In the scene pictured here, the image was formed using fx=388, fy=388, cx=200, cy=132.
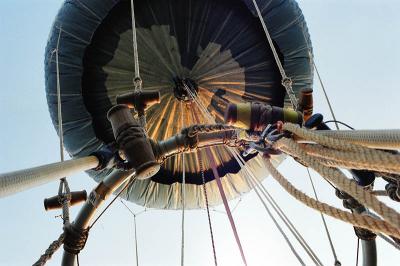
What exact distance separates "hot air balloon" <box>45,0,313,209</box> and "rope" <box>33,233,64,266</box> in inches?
109

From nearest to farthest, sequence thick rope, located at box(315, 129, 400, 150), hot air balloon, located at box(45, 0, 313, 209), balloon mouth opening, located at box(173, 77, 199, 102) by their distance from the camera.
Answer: thick rope, located at box(315, 129, 400, 150)
hot air balloon, located at box(45, 0, 313, 209)
balloon mouth opening, located at box(173, 77, 199, 102)

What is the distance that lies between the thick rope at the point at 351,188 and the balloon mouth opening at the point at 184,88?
4442mm

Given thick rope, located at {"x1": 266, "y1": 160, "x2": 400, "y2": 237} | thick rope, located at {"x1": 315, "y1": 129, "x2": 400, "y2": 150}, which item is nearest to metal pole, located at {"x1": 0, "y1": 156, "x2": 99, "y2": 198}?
thick rope, located at {"x1": 266, "y1": 160, "x2": 400, "y2": 237}

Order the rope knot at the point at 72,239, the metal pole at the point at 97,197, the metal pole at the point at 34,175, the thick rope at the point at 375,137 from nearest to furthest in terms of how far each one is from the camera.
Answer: the metal pole at the point at 34,175 < the thick rope at the point at 375,137 < the rope knot at the point at 72,239 < the metal pole at the point at 97,197

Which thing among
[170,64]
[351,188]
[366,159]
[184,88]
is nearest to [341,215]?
[351,188]

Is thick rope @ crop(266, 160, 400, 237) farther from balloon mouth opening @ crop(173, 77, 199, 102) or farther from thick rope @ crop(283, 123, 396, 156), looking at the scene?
balloon mouth opening @ crop(173, 77, 199, 102)

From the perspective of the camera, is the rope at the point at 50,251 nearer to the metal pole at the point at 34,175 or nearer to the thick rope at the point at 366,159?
the metal pole at the point at 34,175

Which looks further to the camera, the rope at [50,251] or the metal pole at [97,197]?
the metal pole at [97,197]

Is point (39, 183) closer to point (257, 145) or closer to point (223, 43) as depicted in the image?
point (257, 145)

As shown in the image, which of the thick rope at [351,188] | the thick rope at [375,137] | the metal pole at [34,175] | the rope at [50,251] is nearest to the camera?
the thick rope at [351,188]

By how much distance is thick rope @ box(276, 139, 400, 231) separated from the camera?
4.94ft

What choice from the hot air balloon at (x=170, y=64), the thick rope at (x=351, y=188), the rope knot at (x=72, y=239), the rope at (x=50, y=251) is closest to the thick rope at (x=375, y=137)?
the thick rope at (x=351, y=188)

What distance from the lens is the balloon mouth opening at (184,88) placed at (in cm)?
672

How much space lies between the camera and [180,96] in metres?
6.81
